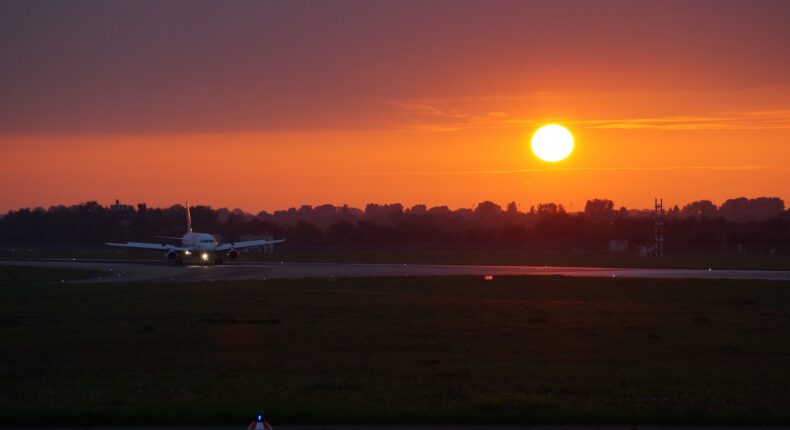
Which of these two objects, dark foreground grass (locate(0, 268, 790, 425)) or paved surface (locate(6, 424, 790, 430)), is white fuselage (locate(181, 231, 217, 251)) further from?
paved surface (locate(6, 424, 790, 430))

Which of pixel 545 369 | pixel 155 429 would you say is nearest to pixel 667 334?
pixel 545 369

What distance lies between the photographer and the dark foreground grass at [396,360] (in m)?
15.8

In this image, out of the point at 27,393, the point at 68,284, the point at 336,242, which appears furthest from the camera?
the point at 336,242

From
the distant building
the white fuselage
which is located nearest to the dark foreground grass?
the white fuselage

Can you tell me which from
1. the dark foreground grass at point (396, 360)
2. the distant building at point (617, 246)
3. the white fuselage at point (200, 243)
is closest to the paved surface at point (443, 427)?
the dark foreground grass at point (396, 360)

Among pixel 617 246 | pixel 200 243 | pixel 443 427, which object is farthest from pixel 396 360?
pixel 617 246

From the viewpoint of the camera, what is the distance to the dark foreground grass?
15.8 meters

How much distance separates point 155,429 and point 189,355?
Result: 9136mm

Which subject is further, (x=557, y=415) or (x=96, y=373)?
(x=96, y=373)

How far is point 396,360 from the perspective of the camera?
2247 centimetres

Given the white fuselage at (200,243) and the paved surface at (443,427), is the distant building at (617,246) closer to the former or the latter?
the white fuselage at (200,243)

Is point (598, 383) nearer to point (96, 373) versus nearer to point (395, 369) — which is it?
point (395, 369)

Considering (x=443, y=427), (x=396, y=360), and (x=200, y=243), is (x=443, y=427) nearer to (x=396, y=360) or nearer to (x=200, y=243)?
(x=396, y=360)

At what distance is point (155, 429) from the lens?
14414 mm
